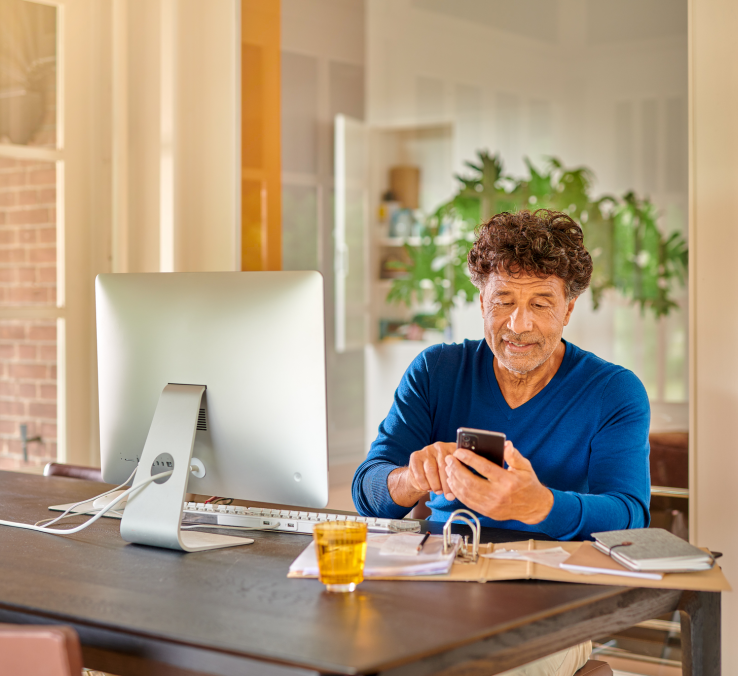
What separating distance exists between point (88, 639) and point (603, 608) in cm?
66

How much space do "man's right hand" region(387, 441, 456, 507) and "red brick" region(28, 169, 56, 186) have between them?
6.09ft

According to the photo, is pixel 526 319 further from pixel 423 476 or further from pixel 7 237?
pixel 7 237

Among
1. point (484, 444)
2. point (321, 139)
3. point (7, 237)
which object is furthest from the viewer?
point (321, 139)

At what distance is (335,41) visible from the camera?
3.88 metres

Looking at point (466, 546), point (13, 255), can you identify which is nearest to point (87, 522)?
point (466, 546)

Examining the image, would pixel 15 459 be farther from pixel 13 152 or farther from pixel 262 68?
pixel 262 68

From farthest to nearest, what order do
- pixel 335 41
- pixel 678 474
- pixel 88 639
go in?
pixel 335 41 < pixel 678 474 < pixel 88 639

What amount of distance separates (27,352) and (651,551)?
221 centimetres

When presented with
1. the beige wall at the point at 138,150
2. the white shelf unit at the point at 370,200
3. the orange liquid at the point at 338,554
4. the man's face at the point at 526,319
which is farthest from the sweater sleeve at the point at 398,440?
the white shelf unit at the point at 370,200

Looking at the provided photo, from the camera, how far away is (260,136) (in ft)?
9.45

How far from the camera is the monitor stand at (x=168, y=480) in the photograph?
52.6 inches

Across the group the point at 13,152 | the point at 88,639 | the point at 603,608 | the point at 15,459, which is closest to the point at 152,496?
the point at 88,639

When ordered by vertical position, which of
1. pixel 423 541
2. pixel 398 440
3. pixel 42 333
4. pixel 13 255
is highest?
pixel 13 255

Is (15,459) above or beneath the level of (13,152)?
beneath
